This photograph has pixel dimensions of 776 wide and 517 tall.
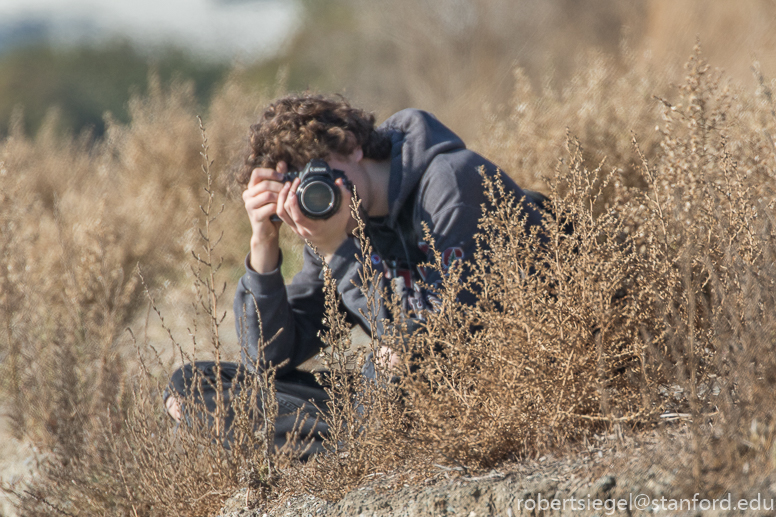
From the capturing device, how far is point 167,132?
5.65 meters

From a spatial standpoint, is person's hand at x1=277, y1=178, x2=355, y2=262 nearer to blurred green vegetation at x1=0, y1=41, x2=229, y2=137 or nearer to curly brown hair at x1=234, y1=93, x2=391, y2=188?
curly brown hair at x1=234, y1=93, x2=391, y2=188

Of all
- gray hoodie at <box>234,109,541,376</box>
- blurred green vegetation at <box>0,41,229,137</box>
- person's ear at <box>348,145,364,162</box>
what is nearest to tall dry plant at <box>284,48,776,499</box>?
gray hoodie at <box>234,109,541,376</box>

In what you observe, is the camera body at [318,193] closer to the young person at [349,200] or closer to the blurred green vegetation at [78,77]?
the young person at [349,200]

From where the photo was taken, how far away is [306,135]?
202 cm

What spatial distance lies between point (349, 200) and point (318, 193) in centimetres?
9

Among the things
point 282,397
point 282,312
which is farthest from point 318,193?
point 282,397

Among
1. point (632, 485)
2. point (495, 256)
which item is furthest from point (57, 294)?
point (632, 485)

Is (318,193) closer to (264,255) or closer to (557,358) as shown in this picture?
(264,255)

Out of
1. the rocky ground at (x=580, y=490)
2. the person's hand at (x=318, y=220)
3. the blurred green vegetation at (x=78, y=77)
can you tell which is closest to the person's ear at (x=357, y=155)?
the person's hand at (x=318, y=220)

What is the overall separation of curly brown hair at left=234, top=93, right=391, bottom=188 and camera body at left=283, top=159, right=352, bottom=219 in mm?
160

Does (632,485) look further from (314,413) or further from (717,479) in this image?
(314,413)

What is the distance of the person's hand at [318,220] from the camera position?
1.91 meters

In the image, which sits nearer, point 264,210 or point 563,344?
point 563,344

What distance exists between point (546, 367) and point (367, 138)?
0.93 m
